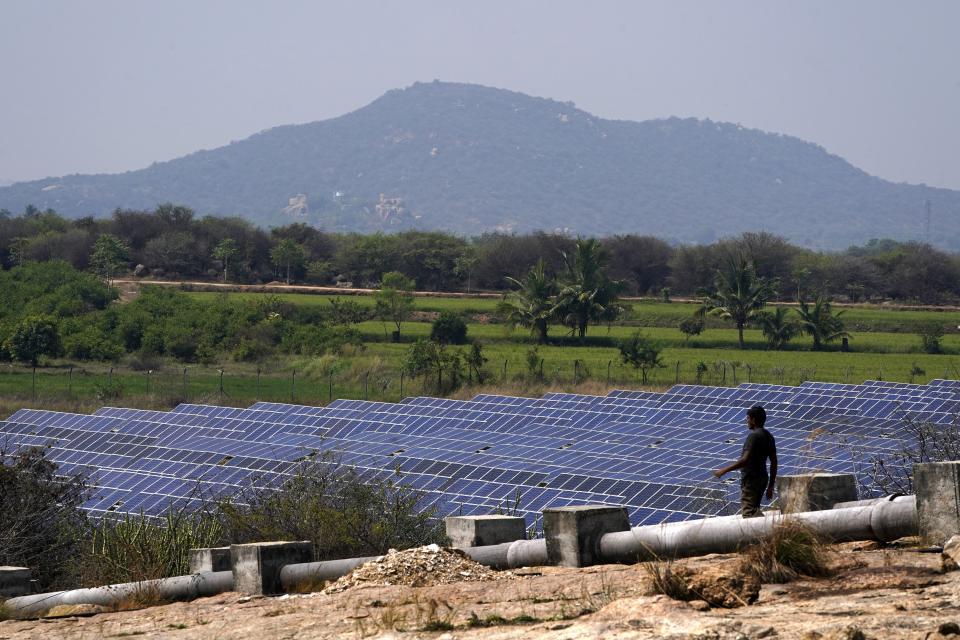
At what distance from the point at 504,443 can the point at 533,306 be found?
4673cm

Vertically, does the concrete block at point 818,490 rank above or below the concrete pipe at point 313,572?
above

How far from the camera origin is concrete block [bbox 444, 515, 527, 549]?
15.6 meters

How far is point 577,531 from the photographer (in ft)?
44.9

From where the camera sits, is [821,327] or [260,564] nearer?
[260,564]

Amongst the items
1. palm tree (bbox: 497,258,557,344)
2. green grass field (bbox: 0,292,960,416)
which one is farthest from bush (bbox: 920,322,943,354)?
palm tree (bbox: 497,258,557,344)

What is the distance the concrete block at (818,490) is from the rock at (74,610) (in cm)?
762

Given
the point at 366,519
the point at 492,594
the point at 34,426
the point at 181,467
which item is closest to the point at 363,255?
the point at 34,426

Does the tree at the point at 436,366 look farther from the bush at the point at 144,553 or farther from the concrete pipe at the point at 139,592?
the concrete pipe at the point at 139,592

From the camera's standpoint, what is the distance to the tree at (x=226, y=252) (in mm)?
117688

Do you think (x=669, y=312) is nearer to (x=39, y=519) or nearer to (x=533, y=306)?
(x=533, y=306)

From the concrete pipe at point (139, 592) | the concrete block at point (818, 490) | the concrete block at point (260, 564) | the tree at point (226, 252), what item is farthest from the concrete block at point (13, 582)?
the tree at point (226, 252)

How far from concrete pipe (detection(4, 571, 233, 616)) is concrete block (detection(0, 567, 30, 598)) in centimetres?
115

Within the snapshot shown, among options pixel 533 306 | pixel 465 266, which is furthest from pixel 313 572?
pixel 465 266

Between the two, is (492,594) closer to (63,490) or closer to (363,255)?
(63,490)
